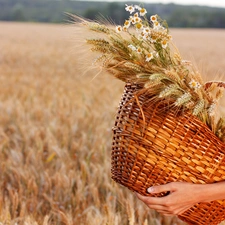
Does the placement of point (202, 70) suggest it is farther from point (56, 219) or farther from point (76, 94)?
point (76, 94)

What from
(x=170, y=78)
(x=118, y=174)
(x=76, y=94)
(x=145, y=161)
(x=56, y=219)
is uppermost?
Result: (x=170, y=78)

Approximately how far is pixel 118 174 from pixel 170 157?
244 mm

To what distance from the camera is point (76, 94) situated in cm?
623

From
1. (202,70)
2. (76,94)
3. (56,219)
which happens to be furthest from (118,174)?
(76,94)

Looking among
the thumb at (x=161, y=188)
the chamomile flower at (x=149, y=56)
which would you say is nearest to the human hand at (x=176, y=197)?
the thumb at (x=161, y=188)

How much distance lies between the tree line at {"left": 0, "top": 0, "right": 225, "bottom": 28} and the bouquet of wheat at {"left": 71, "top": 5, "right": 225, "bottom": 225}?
47.2 meters

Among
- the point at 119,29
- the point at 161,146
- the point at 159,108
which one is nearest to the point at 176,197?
the point at 161,146

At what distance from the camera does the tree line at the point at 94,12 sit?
180 ft

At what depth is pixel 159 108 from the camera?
1.65 metres

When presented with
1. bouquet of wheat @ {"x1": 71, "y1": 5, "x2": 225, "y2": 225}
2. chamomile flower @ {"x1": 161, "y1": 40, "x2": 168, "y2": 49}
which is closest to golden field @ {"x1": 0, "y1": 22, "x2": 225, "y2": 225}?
bouquet of wheat @ {"x1": 71, "y1": 5, "x2": 225, "y2": 225}

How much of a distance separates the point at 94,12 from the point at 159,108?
2063 inches

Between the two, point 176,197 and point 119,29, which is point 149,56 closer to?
point 119,29

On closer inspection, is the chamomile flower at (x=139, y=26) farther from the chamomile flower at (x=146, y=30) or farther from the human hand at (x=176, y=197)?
the human hand at (x=176, y=197)

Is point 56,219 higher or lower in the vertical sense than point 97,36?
lower
